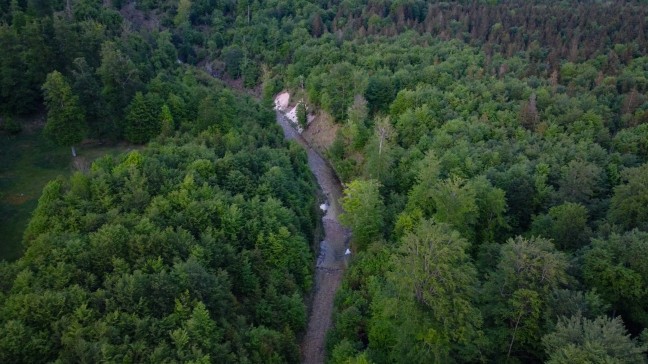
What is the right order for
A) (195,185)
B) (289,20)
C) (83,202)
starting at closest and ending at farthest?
(83,202) → (195,185) → (289,20)

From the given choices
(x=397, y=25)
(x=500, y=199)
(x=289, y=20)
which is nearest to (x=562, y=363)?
(x=500, y=199)

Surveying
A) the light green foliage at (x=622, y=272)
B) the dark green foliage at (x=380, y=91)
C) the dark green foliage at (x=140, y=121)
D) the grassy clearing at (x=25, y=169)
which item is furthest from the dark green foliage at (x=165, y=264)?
the dark green foliage at (x=380, y=91)

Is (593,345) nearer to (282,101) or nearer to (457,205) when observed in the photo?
(457,205)

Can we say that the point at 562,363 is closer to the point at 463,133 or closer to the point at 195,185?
the point at 195,185

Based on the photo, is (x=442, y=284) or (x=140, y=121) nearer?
(x=442, y=284)

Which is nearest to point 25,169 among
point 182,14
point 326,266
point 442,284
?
point 326,266

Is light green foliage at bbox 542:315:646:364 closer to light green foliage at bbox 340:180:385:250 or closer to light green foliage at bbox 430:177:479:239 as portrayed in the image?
light green foliage at bbox 430:177:479:239

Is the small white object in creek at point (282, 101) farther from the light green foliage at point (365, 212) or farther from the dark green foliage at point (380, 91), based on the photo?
the light green foliage at point (365, 212)
